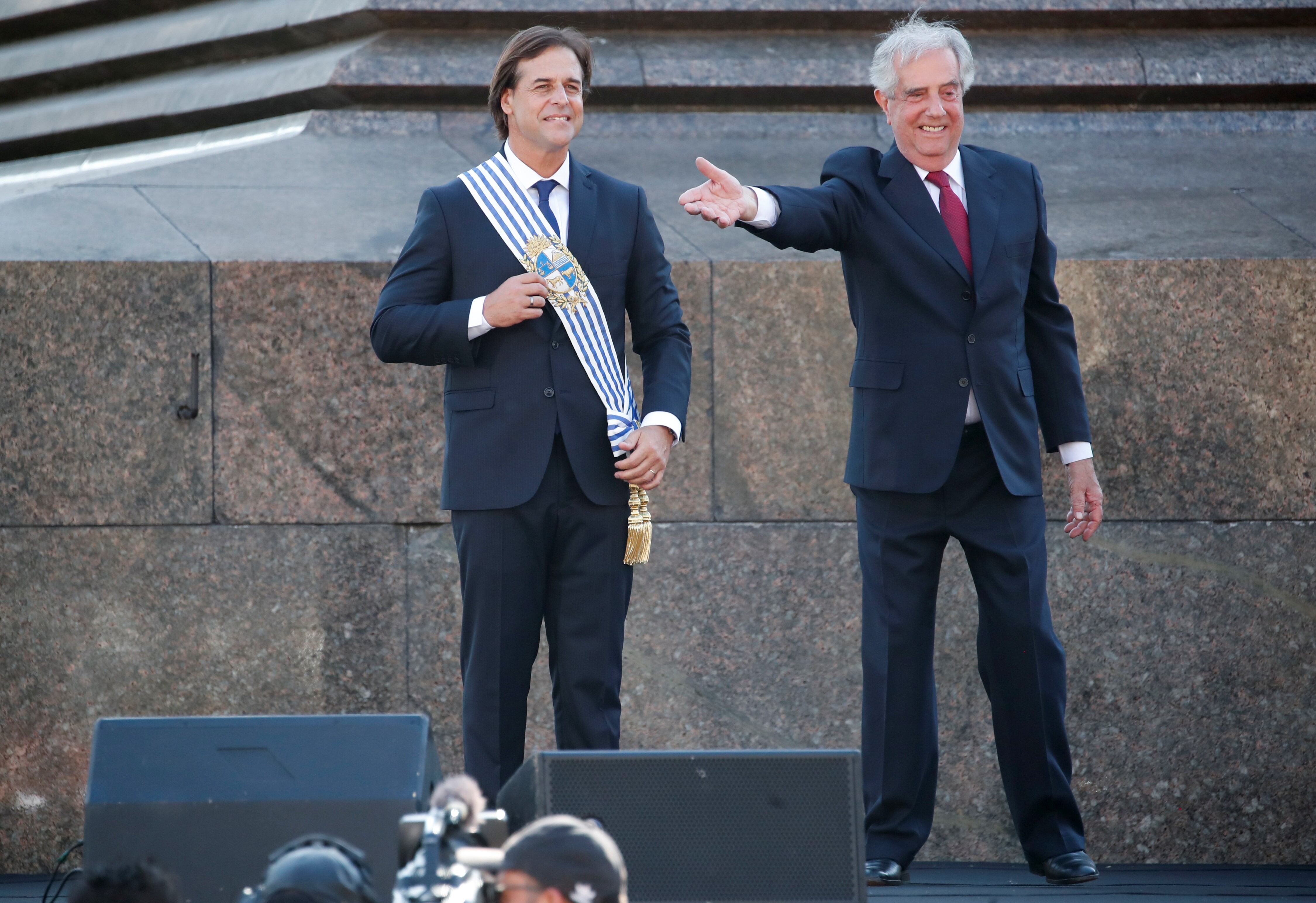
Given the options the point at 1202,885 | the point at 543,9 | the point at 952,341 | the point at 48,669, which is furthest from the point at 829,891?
the point at 543,9

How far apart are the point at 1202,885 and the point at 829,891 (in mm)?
2344

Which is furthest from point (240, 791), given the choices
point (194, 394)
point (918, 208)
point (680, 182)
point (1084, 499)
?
point (680, 182)

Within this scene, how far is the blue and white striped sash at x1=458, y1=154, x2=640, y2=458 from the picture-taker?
4.01 metres

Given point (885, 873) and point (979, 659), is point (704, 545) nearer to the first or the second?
point (979, 659)

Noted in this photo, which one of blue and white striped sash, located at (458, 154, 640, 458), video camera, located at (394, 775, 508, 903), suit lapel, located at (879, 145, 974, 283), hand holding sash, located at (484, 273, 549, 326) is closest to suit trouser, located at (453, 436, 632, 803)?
blue and white striped sash, located at (458, 154, 640, 458)

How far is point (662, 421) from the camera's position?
4074 millimetres

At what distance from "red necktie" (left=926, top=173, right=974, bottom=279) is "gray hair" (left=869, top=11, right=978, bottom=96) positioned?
9.5 inches

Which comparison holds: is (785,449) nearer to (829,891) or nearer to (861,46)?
(861,46)

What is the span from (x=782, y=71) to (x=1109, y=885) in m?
3.34

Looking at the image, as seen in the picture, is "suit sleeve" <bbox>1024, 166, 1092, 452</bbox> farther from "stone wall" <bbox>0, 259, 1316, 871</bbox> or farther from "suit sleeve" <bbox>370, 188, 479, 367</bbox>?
"suit sleeve" <bbox>370, 188, 479, 367</bbox>

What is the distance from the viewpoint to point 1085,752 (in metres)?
5.37

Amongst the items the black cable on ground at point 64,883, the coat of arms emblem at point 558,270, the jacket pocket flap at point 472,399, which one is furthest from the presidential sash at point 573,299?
the black cable on ground at point 64,883

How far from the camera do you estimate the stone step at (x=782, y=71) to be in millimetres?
6195

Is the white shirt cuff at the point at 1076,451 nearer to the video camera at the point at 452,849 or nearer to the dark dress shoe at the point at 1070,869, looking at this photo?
the dark dress shoe at the point at 1070,869
